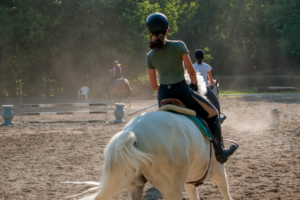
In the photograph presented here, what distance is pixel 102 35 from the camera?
23500 millimetres

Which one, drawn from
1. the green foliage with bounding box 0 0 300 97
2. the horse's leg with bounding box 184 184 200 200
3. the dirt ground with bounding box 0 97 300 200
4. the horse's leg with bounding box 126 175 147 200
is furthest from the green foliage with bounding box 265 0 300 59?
the horse's leg with bounding box 126 175 147 200

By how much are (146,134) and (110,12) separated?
2280cm

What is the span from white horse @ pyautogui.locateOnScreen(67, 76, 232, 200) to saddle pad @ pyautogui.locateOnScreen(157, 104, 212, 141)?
0.15m

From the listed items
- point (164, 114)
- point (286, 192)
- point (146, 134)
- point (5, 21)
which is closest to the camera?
point (146, 134)

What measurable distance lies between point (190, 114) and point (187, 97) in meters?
0.24

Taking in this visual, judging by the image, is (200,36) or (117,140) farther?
(200,36)

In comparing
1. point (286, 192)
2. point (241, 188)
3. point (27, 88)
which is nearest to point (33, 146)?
point (241, 188)

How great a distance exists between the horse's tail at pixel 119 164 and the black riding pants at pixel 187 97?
1161mm

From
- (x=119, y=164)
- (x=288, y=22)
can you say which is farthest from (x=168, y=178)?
(x=288, y=22)

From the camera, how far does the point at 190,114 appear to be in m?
3.34

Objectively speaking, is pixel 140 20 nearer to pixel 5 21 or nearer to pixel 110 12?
pixel 110 12

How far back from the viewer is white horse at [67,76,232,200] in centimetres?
238

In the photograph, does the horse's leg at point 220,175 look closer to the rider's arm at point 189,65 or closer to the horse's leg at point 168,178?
the rider's arm at point 189,65

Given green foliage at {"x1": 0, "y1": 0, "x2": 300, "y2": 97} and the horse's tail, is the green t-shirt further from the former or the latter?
green foliage at {"x1": 0, "y1": 0, "x2": 300, "y2": 97}
